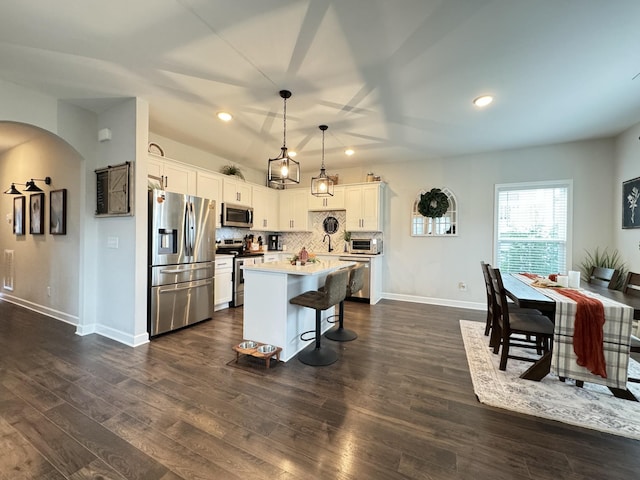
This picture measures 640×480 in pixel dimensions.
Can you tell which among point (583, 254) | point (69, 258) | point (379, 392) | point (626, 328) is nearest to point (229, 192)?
point (69, 258)

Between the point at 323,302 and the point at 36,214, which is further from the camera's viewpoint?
the point at 36,214

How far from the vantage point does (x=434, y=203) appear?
505cm

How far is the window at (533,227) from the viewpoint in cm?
436

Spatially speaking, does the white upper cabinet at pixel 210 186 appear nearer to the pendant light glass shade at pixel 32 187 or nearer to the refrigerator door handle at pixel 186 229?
the refrigerator door handle at pixel 186 229

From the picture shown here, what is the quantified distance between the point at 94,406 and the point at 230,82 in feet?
9.85

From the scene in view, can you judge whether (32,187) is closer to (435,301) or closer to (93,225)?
(93,225)

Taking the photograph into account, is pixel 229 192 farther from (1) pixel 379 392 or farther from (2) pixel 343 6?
(1) pixel 379 392

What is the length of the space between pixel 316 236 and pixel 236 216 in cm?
192

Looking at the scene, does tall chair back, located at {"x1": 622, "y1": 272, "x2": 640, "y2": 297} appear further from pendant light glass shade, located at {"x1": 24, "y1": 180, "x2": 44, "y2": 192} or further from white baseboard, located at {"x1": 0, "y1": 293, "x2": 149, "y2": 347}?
pendant light glass shade, located at {"x1": 24, "y1": 180, "x2": 44, "y2": 192}

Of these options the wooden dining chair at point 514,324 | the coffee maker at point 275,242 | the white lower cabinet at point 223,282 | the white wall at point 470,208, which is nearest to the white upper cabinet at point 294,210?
the coffee maker at point 275,242

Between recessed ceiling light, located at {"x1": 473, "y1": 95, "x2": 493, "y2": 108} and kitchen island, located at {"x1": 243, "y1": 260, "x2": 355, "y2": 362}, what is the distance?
2477 mm

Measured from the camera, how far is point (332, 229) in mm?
6051

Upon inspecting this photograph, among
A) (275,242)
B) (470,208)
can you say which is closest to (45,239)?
(275,242)

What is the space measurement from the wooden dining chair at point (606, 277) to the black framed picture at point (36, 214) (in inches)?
294
